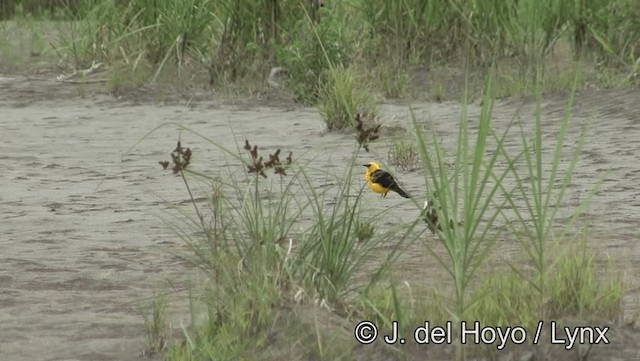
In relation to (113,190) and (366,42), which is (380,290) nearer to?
(113,190)

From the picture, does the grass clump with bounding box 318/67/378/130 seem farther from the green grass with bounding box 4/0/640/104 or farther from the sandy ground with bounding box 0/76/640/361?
the green grass with bounding box 4/0/640/104

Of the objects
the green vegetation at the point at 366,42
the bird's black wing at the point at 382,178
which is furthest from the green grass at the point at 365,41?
the bird's black wing at the point at 382,178

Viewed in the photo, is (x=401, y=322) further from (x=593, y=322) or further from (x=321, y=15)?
(x=321, y=15)

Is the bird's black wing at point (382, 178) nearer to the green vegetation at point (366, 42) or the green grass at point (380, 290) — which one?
the green grass at point (380, 290)

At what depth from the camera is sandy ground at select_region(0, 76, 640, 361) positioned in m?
4.80

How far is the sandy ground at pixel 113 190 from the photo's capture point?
15.8ft

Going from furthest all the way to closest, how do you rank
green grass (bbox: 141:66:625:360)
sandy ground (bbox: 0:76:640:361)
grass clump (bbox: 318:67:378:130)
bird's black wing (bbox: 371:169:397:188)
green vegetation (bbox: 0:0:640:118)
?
1. green vegetation (bbox: 0:0:640:118)
2. grass clump (bbox: 318:67:378:130)
3. bird's black wing (bbox: 371:169:397:188)
4. sandy ground (bbox: 0:76:640:361)
5. green grass (bbox: 141:66:625:360)

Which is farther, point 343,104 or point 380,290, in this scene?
point 343,104

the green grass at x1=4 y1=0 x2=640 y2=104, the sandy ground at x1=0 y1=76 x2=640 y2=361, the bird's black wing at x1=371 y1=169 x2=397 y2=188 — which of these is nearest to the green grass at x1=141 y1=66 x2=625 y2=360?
the sandy ground at x1=0 y1=76 x2=640 y2=361

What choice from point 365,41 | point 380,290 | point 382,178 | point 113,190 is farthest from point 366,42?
point 380,290

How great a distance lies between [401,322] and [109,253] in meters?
2.38

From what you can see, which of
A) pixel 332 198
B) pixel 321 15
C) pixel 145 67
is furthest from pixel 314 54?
pixel 332 198

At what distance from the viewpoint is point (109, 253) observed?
19.9ft

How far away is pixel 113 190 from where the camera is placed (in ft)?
26.5
